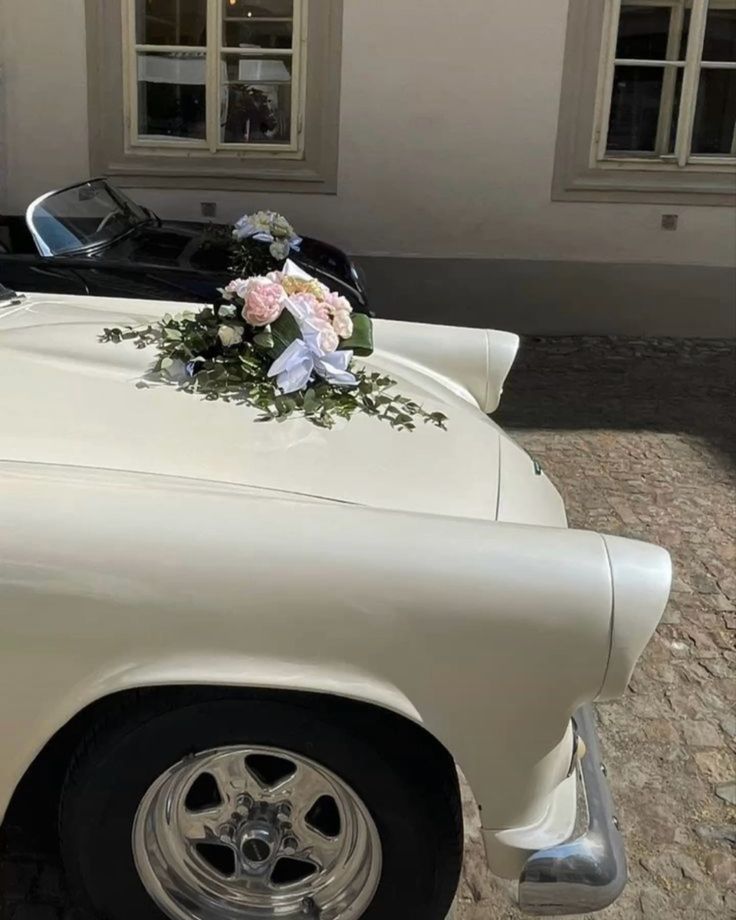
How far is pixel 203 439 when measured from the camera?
2.39 metres

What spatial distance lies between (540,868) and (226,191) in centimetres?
772

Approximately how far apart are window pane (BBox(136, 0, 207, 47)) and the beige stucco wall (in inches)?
21.0

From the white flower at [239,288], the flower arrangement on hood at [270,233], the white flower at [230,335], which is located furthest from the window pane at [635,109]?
the white flower at [230,335]

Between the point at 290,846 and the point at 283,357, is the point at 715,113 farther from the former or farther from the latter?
the point at 290,846

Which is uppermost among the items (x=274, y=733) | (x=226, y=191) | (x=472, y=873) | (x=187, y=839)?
(x=226, y=191)

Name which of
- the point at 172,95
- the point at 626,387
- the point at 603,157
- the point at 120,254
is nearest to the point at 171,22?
the point at 172,95

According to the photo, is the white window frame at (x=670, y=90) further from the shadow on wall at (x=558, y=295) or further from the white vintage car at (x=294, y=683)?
the white vintage car at (x=294, y=683)

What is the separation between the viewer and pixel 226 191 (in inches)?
346

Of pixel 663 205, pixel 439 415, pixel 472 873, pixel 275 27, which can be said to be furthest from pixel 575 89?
pixel 472 873

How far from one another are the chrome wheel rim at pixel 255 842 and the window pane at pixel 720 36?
334 inches

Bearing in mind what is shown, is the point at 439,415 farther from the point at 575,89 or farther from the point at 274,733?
the point at 575,89

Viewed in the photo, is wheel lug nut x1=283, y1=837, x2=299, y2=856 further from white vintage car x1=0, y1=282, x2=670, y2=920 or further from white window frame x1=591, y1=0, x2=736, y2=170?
white window frame x1=591, y1=0, x2=736, y2=170

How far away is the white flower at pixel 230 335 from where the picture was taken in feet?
9.23

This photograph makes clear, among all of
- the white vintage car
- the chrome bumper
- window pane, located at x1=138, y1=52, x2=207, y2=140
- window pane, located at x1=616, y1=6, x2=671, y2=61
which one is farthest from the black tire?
window pane, located at x1=616, y1=6, x2=671, y2=61
